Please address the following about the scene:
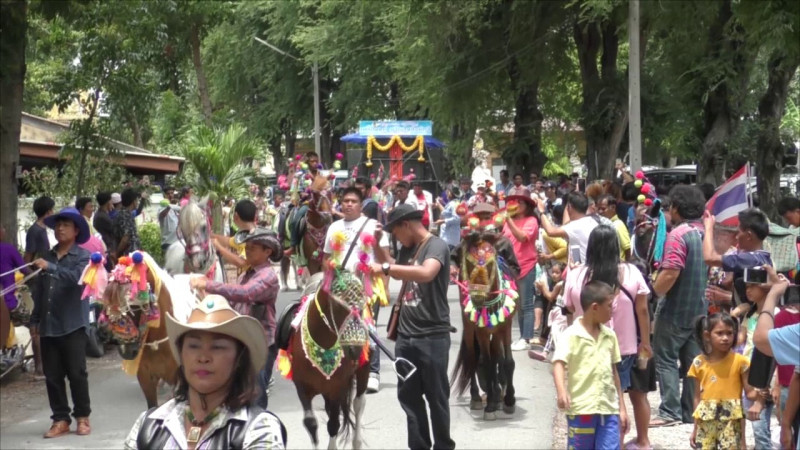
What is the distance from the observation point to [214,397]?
3.87m

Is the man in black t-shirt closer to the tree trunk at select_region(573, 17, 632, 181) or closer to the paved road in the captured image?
the paved road

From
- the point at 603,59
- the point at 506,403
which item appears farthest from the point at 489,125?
the point at 506,403

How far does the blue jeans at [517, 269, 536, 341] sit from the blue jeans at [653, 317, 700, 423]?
3659 millimetres

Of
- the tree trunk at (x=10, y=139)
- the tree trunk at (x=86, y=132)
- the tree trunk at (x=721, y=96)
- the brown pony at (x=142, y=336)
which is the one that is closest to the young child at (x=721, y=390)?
the brown pony at (x=142, y=336)

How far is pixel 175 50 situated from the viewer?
18.1 metres

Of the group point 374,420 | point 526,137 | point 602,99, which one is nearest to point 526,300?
point 374,420

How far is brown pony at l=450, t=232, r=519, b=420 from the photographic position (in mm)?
10438

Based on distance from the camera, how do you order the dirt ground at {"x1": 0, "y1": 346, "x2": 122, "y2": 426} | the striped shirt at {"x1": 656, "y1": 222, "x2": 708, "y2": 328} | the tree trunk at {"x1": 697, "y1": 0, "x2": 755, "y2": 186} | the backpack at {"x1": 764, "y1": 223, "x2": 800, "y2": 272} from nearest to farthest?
the backpack at {"x1": 764, "y1": 223, "x2": 800, "y2": 272} → the striped shirt at {"x1": 656, "y1": 222, "x2": 708, "y2": 328} → the dirt ground at {"x1": 0, "y1": 346, "x2": 122, "y2": 426} → the tree trunk at {"x1": 697, "y1": 0, "x2": 755, "y2": 186}

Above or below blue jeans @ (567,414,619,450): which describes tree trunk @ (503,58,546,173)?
above

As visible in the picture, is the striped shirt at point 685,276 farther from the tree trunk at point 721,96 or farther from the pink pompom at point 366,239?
the tree trunk at point 721,96

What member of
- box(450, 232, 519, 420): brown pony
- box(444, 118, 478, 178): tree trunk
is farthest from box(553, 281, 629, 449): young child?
box(444, 118, 478, 178): tree trunk

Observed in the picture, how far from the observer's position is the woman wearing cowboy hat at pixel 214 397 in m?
3.78

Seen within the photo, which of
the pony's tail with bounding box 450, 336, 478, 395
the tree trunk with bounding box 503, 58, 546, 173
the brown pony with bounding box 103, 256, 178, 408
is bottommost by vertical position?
the pony's tail with bounding box 450, 336, 478, 395

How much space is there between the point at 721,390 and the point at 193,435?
4.92 meters
